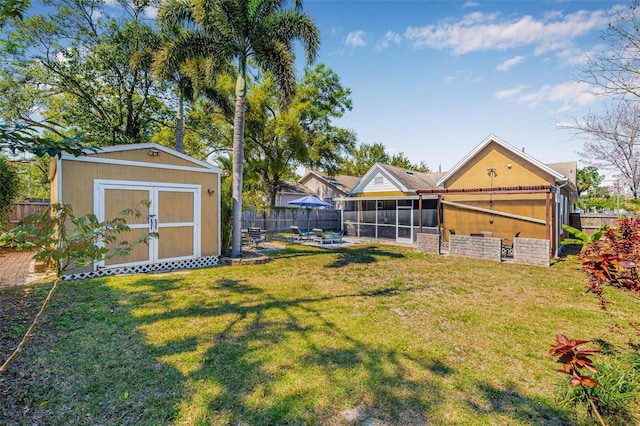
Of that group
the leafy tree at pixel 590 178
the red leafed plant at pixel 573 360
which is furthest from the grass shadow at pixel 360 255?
the leafy tree at pixel 590 178

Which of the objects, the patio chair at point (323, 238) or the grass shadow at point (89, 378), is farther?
the patio chair at point (323, 238)

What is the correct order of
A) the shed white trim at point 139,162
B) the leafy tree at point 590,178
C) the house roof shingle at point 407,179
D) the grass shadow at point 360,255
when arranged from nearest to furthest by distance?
the shed white trim at point 139,162, the grass shadow at point 360,255, the house roof shingle at point 407,179, the leafy tree at point 590,178

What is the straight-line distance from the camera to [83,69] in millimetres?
15227

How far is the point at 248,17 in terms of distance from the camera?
32.4 ft

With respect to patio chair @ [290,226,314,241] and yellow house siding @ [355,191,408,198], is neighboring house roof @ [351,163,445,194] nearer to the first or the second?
yellow house siding @ [355,191,408,198]

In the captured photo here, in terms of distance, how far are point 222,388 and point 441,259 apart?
34.1ft

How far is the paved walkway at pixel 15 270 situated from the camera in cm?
710

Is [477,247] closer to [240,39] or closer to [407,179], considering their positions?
[407,179]

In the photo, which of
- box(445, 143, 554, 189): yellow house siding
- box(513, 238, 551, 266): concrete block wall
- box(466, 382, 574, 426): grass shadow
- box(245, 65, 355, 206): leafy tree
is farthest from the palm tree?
box(513, 238, 551, 266): concrete block wall

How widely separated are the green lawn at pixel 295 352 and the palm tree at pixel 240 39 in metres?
5.05

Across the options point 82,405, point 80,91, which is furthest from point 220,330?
point 80,91

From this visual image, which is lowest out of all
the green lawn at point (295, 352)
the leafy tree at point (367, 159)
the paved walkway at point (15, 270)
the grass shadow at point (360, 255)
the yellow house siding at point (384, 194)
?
the green lawn at point (295, 352)

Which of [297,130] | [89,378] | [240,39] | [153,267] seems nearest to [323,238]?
[153,267]

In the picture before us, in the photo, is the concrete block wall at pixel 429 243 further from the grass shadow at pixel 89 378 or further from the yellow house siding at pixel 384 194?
the grass shadow at pixel 89 378
